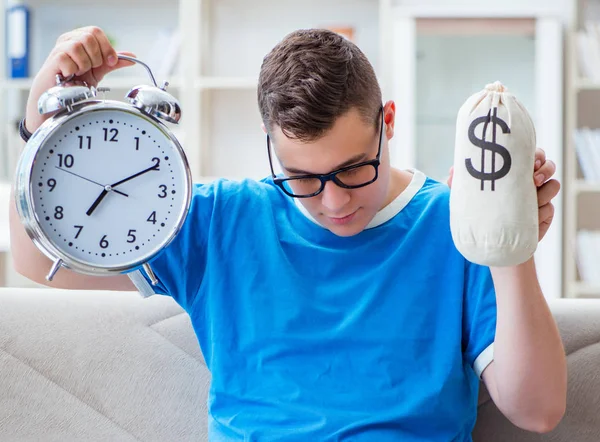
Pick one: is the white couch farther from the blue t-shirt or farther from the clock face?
the clock face

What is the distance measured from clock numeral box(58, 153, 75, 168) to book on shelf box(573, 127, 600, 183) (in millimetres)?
3316

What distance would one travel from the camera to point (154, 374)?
4.59 feet

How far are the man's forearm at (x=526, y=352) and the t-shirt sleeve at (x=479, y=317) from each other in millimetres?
45

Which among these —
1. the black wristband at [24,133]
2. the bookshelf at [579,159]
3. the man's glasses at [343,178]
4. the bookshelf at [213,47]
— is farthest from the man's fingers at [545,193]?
the bookshelf at [213,47]

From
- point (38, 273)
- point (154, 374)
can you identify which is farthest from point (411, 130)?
point (38, 273)

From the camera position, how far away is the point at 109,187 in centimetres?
100

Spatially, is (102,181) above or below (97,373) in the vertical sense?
above

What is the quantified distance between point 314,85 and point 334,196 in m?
0.16

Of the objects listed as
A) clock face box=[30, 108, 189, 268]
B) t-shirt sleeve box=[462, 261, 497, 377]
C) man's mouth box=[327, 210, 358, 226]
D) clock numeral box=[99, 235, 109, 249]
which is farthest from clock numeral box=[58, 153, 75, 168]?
t-shirt sleeve box=[462, 261, 497, 377]

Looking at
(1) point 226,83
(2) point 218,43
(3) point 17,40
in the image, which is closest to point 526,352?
(1) point 226,83

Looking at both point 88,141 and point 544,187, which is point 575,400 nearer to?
point 544,187

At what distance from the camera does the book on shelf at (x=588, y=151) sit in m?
3.82

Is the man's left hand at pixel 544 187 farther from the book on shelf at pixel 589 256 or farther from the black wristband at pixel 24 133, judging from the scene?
the book on shelf at pixel 589 256

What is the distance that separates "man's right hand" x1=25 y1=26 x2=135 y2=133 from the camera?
1.00 m
